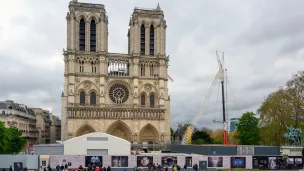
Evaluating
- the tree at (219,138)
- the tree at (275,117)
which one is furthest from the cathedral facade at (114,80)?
the tree at (275,117)

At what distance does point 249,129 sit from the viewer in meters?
65.8

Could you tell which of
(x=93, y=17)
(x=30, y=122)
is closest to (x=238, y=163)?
(x=93, y=17)

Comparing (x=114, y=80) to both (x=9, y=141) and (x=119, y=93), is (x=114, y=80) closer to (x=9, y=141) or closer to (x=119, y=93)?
(x=119, y=93)

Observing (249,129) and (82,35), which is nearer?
(249,129)

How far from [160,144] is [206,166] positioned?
3470cm

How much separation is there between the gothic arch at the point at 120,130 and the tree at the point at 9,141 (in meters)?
18.7

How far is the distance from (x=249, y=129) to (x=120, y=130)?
25.6m

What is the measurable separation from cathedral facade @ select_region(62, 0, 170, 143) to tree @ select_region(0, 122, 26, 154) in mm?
12663

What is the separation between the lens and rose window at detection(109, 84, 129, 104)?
7552 cm

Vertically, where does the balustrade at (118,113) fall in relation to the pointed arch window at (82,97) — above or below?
below

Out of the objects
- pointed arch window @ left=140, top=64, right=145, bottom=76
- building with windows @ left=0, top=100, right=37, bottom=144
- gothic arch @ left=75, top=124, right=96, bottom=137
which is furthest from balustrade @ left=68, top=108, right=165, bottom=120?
building with windows @ left=0, top=100, right=37, bottom=144

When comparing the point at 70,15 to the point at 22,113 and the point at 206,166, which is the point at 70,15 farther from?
the point at 206,166

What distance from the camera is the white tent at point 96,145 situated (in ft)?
144

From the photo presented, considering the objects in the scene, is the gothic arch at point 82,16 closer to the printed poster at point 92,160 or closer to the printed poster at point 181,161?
the printed poster at point 92,160
